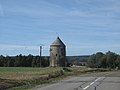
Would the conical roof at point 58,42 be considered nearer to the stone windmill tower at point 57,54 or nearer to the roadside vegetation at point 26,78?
the stone windmill tower at point 57,54

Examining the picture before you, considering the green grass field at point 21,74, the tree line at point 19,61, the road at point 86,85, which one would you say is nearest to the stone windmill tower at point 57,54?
the tree line at point 19,61

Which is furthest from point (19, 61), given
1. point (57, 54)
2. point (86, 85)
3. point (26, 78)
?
point (86, 85)

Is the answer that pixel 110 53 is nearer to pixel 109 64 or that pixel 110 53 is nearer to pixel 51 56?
pixel 109 64

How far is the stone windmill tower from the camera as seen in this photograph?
136250 mm

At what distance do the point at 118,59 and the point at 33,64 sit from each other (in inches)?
1603

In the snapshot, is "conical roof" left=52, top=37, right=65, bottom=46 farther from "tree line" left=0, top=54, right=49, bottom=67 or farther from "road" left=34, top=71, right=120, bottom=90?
"road" left=34, top=71, right=120, bottom=90

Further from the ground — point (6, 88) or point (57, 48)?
point (57, 48)

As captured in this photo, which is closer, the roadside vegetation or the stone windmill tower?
the roadside vegetation

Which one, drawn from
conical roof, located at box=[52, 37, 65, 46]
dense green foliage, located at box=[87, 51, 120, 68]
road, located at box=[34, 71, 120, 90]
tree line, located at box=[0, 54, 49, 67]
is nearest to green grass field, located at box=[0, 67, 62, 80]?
road, located at box=[34, 71, 120, 90]

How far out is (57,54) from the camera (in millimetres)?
138375

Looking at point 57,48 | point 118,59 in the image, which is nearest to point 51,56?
point 57,48

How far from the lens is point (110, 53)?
16075cm

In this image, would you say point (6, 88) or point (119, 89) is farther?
point (6, 88)

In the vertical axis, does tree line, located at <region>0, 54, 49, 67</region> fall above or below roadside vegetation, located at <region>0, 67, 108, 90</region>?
above
